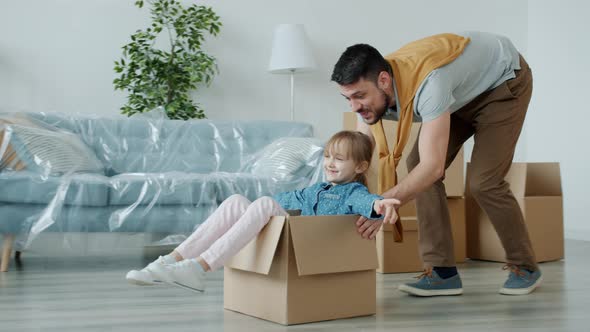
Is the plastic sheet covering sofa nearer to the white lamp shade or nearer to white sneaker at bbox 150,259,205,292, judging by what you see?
the white lamp shade

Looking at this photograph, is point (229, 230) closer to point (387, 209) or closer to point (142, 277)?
point (142, 277)

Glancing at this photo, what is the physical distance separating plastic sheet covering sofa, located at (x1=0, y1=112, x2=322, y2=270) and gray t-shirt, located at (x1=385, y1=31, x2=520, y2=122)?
3.40 feet

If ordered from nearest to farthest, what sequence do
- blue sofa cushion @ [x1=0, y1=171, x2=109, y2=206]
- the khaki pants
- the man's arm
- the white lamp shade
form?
the man's arm, the khaki pants, blue sofa cushion @ [x1=0, y1=171, x2=109, y2=206], the white lamp shade

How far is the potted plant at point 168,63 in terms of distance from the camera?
3.61 meters

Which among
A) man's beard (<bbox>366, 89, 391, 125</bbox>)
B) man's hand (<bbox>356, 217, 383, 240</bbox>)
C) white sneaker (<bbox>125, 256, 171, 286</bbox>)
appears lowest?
white sneaker (<bbox>125, 256, 171, 286</bbox>)

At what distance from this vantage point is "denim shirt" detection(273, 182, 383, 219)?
1.68 metres

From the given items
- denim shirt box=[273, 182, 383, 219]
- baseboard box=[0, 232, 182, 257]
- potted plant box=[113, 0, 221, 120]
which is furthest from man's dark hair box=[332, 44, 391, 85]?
potted plant box=[113, 0, 221, 120]

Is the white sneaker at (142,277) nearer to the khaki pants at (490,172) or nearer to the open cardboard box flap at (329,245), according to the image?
the open cardboard box flap at (329,245)

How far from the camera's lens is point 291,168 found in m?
2.92

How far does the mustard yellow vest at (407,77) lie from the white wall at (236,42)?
7.20 feet

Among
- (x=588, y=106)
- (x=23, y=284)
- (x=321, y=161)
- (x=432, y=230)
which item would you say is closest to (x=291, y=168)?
(x=321, y=161)

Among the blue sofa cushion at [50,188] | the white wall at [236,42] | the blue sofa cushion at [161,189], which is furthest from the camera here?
the white wall at [236,42]

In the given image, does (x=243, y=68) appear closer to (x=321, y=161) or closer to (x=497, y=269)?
(x=321, y=161)

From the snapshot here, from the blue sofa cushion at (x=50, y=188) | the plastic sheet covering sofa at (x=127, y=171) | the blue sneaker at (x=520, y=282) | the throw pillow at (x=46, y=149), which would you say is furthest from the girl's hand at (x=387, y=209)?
the throw pillow at (x=46, y=149)
